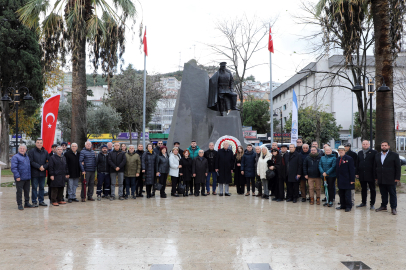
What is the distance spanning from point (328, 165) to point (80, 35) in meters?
11.0

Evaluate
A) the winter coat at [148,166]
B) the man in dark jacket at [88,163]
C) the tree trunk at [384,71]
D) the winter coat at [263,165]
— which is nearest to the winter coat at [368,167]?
the winter coat at [263,165]

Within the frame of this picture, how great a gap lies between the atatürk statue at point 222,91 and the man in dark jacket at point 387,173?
7387mm

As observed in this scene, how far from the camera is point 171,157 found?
11547 millimetres

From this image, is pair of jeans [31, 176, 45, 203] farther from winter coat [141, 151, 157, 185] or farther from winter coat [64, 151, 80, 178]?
winter coat [141, 151, 157, 185]

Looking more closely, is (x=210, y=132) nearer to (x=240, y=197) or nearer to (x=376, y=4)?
(x=240, y=197)

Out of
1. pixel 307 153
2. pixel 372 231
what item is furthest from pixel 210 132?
pixel 372 231

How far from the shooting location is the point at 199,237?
6176mm

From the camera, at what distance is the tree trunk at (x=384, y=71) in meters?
13.3

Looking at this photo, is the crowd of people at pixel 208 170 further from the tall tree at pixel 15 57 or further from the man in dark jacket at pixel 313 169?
the tall tree at pixel 15 57

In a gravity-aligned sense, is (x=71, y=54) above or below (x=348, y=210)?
above

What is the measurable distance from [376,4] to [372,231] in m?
10.1

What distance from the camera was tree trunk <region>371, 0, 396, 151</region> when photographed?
43.5 ft

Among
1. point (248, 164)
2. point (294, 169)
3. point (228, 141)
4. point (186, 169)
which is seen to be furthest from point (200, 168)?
point (228, 141)

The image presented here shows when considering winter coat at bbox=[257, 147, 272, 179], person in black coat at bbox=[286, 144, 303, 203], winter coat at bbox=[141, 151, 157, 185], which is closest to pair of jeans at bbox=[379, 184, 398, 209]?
person in black coat at bbox=[286, 144, 303, 203]
